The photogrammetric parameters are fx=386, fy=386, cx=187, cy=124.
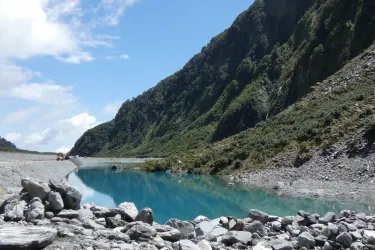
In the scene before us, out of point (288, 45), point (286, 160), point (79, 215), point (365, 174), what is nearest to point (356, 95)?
point (286, 160)

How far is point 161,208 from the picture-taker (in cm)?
3384

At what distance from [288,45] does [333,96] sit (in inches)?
3885

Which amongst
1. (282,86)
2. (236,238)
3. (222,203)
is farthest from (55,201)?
(282,86)

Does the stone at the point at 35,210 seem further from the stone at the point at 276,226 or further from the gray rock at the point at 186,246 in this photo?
the stone at the point at 276,226

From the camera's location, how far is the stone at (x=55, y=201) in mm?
15188

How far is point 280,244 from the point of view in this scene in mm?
14234

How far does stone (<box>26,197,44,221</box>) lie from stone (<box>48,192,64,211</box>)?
0.46 meters

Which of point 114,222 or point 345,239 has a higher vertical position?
point 114,222

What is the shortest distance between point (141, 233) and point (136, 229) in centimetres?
25

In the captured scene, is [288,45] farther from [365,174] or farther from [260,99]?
[365,174]

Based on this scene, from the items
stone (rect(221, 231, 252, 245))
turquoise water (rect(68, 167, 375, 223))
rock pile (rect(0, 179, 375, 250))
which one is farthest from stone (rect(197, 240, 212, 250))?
turquoise water (rect(68, 167, 375, 223))

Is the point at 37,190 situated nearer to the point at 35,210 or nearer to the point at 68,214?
the point at 35,210

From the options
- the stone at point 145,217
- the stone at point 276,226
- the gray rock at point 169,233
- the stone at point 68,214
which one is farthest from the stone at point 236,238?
the stone at point 68,214

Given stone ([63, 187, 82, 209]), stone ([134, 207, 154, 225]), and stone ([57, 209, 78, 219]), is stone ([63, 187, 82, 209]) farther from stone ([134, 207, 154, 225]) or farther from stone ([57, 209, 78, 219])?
stone ([134, 207, 154, 225])
